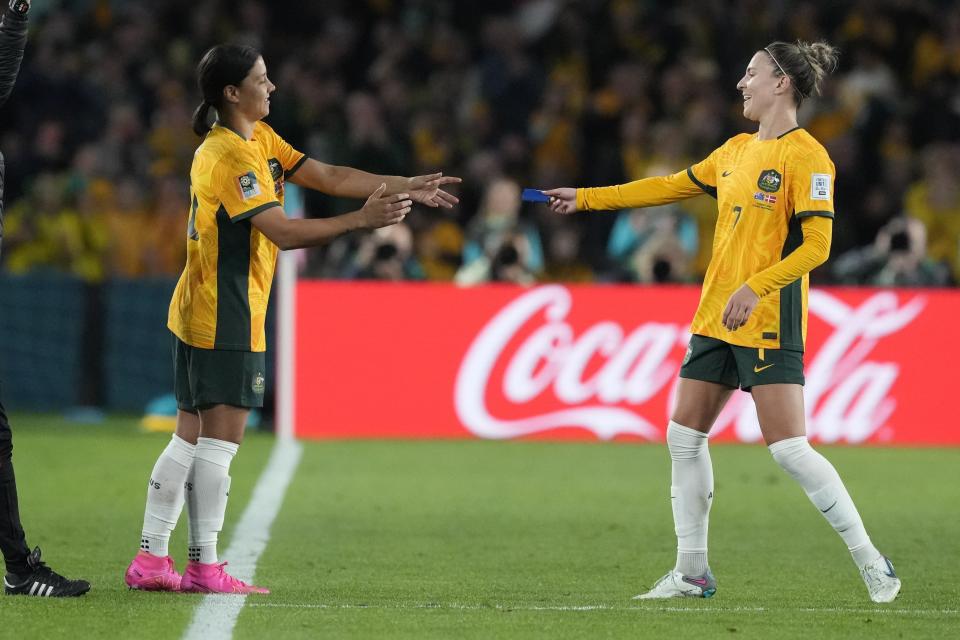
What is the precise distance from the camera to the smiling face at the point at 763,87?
5.90 metres

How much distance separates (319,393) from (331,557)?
5.60 m

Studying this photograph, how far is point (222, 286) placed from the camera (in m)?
5.82

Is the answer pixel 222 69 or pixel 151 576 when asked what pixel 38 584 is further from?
pixel 222 69

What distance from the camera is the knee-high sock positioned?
5.59 meters

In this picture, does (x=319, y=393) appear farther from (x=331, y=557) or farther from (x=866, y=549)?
(x=866, y=549)

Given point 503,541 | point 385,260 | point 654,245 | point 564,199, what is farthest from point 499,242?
point 564,199

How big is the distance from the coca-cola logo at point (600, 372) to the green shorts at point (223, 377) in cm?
663

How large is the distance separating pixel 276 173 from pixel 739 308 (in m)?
1.78

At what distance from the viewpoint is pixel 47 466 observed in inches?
412

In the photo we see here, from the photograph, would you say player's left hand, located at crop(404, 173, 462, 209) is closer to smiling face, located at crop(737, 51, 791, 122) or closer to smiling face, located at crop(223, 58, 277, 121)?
smiling face, located at crop(223, 58, 277, 121)

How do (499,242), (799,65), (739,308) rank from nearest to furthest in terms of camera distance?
(739,308), (799,65), (499,242)

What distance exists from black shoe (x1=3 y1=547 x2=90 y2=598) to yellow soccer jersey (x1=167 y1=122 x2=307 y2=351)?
3.06 feet

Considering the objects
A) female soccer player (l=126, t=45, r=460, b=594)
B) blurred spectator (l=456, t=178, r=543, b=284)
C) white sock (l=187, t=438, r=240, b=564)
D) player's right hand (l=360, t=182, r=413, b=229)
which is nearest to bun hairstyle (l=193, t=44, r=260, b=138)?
female soccer player (l=126, t=45, r=460, b=594)

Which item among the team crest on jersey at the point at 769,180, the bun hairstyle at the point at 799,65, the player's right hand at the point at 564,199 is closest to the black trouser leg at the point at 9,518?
the player's right hand at the point at 564,199
